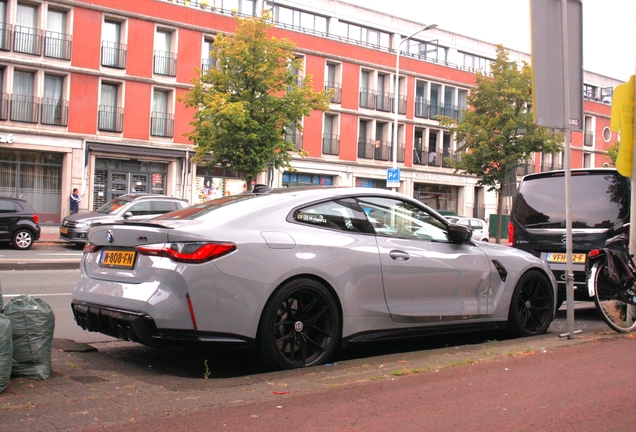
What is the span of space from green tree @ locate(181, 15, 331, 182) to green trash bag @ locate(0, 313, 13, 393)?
23354 millimetres

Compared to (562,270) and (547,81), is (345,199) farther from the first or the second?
(562,270)

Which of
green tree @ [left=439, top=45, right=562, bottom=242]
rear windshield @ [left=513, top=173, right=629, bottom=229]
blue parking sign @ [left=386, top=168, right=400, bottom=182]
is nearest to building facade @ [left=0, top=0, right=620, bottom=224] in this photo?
blue parking sign @ [left=386, top=168, right=400, bottom=182]

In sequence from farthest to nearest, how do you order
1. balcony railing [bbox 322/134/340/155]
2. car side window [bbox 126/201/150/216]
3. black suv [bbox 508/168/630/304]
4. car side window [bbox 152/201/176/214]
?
balcony railing [bbox 322/134/340/155] → car side window [bbox 152/201/176/214] → car side window [bbox 126/201/150/216] → black suv [bbox 508/168/630/304]

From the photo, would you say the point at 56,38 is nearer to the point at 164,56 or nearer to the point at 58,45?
the point at 58,45

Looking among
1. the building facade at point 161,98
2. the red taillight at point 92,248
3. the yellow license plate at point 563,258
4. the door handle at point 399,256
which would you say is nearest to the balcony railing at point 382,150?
the building facade at point 161,98

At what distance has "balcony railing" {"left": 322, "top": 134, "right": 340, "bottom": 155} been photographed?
4256cm

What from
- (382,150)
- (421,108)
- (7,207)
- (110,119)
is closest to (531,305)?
(7,207)

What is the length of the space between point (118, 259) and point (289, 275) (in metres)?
1.35

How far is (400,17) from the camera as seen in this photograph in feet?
157

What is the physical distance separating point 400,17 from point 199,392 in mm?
45966

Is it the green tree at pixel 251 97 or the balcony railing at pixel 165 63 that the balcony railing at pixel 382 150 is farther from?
A: the green tree at pixel 251 97

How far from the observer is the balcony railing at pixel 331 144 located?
42.6m

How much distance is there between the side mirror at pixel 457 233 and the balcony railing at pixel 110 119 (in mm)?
29623

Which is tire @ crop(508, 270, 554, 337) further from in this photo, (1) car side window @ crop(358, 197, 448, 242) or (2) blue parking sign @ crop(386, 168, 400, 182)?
→ (2) blue parking sign @ crop(386, 168, 400, 182)
